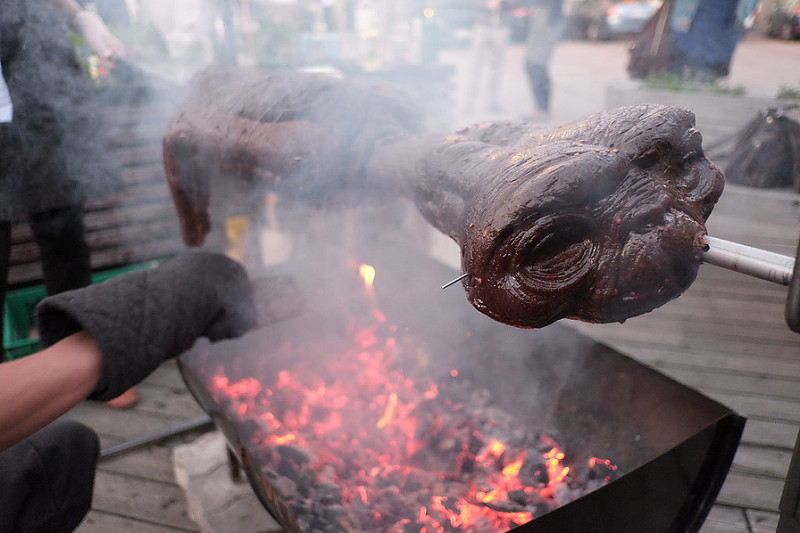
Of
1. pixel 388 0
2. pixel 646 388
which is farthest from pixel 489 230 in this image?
pixel 388 0

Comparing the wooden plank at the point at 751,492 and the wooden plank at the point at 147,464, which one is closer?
the wooden plank at the point at 751,492

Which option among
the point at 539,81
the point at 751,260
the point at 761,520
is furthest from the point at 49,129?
the point at 539,81

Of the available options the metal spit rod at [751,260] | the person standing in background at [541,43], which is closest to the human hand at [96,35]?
the metal spit rod at [751,260]

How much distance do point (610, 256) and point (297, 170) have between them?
1.15m

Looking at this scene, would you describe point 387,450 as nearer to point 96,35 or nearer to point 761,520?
point 761,520

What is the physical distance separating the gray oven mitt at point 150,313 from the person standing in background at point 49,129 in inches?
51.3

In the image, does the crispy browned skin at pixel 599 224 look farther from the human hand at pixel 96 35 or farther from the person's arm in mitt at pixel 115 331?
the human hand at pixel 96 35

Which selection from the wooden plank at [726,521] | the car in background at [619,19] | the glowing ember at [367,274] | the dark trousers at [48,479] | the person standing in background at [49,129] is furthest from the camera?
the car in background at [619,19]

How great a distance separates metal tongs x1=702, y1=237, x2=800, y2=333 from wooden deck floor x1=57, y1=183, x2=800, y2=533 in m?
1.46

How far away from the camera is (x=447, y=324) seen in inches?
101

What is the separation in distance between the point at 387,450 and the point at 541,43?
19.9ft

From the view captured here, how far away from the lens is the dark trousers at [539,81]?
22.2 feet

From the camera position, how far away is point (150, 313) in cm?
142

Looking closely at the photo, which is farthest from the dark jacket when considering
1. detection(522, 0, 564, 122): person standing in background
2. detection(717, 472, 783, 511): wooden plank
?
detection(522, 0, 564, 122): person standing in background
